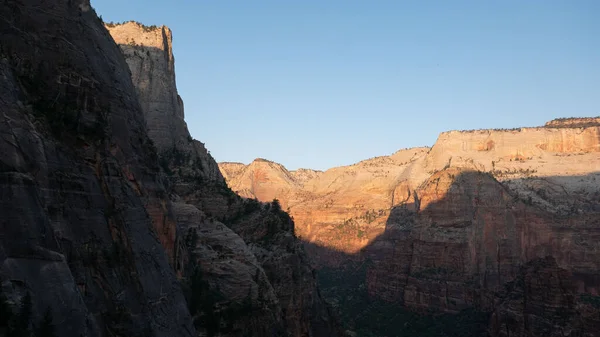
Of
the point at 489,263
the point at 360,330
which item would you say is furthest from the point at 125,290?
the point at 489,263

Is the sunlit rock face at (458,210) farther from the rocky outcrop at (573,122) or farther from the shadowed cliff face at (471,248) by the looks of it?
the rocky outcrop at (573,122)

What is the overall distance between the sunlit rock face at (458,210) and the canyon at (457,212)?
19 cm

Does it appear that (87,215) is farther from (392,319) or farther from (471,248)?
(392,319)

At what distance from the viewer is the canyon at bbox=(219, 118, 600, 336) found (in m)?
78.9

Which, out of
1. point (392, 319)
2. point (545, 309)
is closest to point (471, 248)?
point (392, 319)

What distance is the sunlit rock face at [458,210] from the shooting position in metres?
79.2

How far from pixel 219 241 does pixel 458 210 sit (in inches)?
2121

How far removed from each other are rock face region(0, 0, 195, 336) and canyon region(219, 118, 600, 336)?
44957mm

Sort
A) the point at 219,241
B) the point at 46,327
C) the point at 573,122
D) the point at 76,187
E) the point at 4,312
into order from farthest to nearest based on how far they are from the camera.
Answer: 1. the point at 573,122
2. the point at 219,241
3. the point at 76,187
4. the point at 46,327
5. the point at 4,312

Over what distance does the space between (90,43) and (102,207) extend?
757 centimetres

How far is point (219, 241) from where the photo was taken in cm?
3469

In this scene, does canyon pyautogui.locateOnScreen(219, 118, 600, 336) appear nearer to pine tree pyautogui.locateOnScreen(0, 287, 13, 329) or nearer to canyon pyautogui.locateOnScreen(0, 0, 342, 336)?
canyon pyautogui.locateOnScreen(0, 0, 342, 336)

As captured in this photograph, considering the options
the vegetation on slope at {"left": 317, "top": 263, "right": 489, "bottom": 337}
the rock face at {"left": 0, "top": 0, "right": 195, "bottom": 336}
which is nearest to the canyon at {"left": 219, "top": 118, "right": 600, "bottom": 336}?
the vegetation on slope at {"left": 317, "top": 263, "right": 489, "bottom": 337}

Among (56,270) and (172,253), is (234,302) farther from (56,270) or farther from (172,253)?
(56,270)
